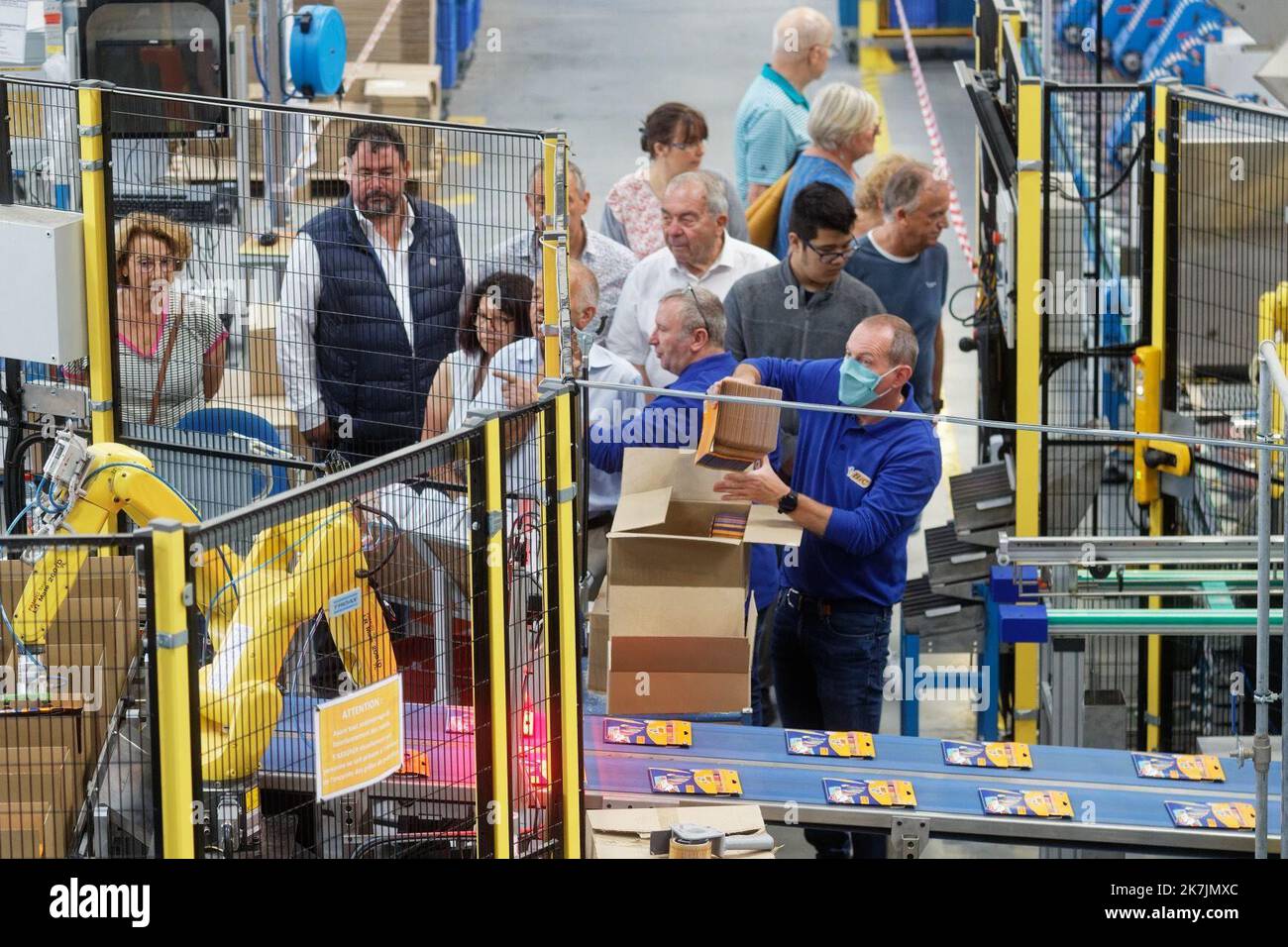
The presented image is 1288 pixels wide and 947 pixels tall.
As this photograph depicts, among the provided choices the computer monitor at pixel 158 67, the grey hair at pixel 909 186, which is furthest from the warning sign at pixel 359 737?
the computer monitor at pixel 158 67

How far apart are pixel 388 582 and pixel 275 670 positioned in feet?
1.28

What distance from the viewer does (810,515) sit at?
6.45 meters

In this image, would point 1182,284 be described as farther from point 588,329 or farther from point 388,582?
point 388,582

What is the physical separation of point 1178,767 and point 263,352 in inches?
128

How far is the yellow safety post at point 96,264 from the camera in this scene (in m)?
6.32

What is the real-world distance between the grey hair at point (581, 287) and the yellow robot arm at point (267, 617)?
8.20ft

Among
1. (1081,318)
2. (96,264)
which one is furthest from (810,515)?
(96,264)

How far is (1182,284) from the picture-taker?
24.7ft

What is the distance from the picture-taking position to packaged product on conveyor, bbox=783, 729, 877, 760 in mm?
6102

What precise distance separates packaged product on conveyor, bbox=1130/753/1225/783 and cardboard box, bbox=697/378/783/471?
150cm

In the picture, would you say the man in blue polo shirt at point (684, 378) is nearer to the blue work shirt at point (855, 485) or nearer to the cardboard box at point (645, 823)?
the blue work shirt at point (855, 485)

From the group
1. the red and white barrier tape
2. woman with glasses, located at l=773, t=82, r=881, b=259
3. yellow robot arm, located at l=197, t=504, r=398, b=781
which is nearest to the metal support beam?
yellow robot arm, located at l=197, t=504, r=398, b=781

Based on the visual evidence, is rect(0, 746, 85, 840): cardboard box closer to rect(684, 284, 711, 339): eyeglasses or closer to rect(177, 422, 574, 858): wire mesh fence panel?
rect(177, 422, 574, 858): wire mesh fence panel
